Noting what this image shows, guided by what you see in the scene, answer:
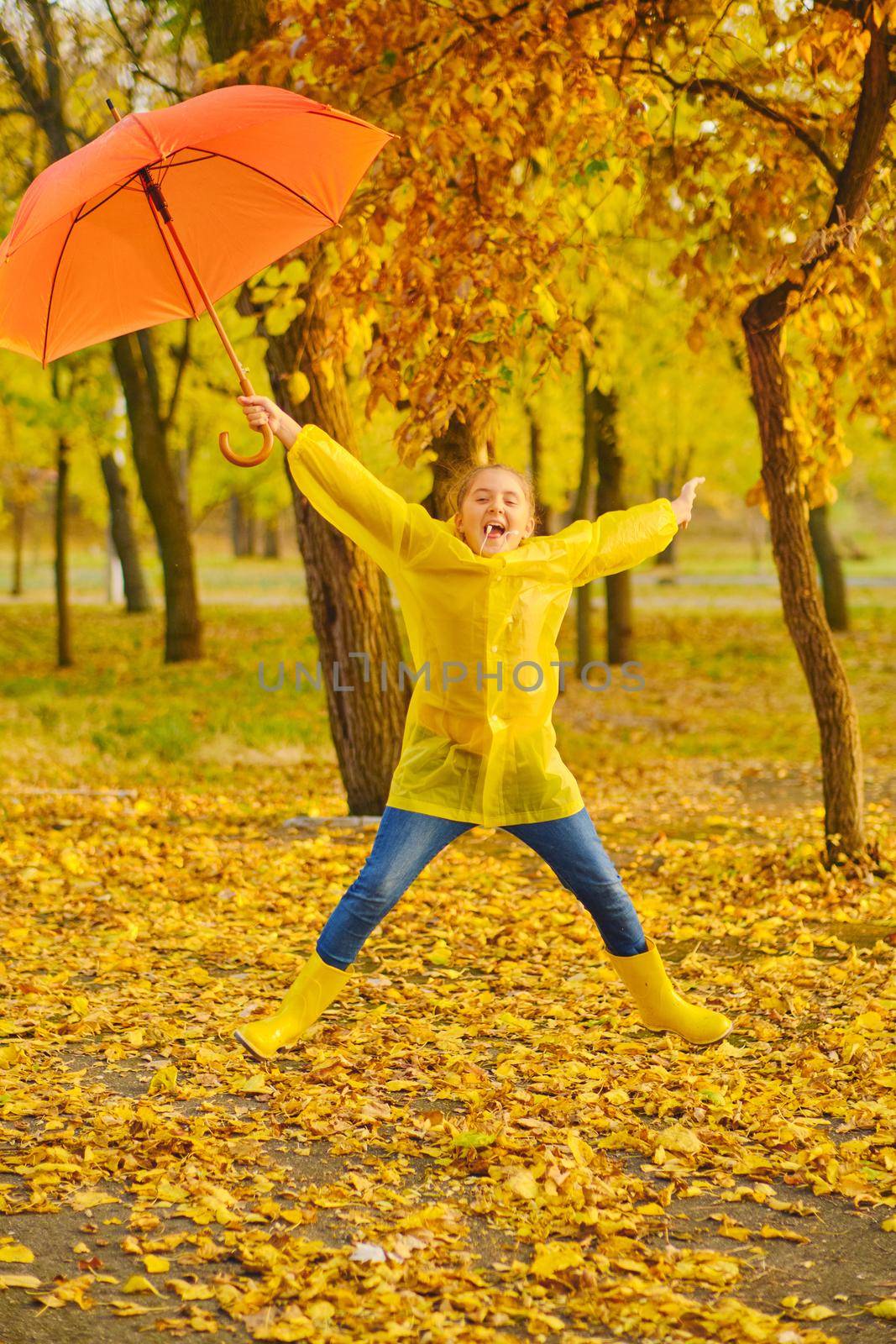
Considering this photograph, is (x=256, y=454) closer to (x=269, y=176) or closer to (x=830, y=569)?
(x=269, y=176)

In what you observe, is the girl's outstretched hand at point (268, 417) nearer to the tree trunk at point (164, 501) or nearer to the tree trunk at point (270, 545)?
the tree trunk at point (164, 501)

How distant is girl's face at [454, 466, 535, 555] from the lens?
401 centimetres

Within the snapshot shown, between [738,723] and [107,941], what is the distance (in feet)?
29.3

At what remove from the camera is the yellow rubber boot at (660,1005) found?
14.3 ft

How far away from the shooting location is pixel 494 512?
399 centimetres

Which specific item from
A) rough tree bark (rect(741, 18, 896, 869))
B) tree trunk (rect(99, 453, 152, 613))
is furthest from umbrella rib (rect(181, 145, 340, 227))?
tree trunk (rect(99, 453, 152, 613))

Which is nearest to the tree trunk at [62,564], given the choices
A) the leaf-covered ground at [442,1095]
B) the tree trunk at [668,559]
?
the leaf-covered ground at [442,1095]

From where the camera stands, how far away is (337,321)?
6172 mm

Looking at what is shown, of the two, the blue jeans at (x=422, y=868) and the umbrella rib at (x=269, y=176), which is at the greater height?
the umbrella rib at (x=269, y=176)

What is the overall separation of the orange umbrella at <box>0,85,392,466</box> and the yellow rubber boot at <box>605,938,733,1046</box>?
226 cm

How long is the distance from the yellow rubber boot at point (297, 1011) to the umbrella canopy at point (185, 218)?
7.49 ft

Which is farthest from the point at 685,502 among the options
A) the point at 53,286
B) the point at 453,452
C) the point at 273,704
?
the point at 273,704

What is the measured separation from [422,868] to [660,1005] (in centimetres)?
97

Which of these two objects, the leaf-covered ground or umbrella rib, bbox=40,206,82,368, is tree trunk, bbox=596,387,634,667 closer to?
the leaf-covered ground
